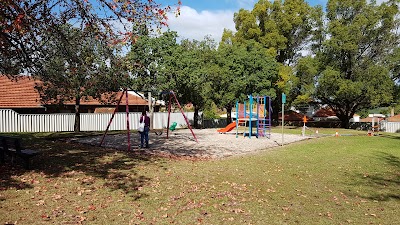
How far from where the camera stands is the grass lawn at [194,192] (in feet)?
19.4

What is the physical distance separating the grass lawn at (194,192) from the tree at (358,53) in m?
26.1

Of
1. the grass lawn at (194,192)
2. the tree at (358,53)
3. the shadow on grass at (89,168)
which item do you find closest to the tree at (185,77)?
the tree at (358,53)

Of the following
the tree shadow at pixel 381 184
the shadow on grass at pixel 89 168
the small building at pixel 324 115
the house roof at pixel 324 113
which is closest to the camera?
the tree shadow at pixel 381 184

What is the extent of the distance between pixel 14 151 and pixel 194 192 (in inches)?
213

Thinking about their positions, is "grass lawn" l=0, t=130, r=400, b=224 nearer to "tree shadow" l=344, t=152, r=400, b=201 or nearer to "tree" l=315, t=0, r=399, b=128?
"tree shadow" l=344, t=152, r=400, b=201

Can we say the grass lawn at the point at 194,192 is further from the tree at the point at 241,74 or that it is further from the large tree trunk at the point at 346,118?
the large tree trunk at the point at 346,118

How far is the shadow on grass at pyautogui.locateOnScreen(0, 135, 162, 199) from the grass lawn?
0.02m

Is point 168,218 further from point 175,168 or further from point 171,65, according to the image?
point 171,65

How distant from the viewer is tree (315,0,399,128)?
35125 mm

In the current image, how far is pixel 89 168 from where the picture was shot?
9.83 metres

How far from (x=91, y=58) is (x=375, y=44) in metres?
35.9

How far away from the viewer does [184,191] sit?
7586mm

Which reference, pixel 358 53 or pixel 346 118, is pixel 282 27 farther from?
pixel 346 118

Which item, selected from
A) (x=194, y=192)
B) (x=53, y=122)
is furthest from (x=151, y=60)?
(x=194, y=192)
